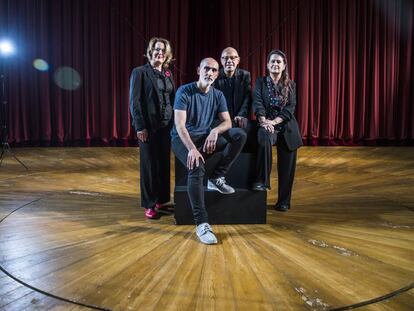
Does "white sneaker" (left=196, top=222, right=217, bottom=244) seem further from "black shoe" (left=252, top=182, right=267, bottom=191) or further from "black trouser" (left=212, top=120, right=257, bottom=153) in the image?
"black trouser" (left=212, top=120, right=257, bottom=153)

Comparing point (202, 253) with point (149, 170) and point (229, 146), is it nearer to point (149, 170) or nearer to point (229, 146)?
point (229, 146)

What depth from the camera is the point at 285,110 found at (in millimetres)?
3631

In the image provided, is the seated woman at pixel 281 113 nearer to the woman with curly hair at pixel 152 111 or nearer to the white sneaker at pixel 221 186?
the white sneaker at pixel 221 186

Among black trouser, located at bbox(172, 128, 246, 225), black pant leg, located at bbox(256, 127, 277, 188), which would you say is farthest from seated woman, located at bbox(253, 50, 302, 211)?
black trouser, located at bbox(172, 128, 246, 225)

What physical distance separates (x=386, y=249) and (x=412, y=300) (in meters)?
0.65

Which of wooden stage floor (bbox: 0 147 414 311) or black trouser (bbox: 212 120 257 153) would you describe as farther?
black trouser (bbox: 212 120 257 153)

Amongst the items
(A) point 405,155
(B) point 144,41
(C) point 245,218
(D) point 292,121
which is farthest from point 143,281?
(B) point 144,41

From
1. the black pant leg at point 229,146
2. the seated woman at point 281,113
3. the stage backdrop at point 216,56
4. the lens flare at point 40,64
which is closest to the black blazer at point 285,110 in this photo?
the seated woman at point 281,113

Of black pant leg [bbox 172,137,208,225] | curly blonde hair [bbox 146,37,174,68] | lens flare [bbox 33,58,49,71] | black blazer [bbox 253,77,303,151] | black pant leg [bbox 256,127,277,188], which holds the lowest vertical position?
black pant leg [bbox 172,137,208,225]

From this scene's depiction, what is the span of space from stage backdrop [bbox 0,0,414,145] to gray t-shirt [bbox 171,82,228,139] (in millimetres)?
3991

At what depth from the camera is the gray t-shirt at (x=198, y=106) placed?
3195mm

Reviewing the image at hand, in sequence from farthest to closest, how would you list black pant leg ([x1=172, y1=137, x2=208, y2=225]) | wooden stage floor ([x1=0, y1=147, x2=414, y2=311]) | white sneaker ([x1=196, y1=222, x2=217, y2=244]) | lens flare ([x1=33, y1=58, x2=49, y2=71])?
lens flare ([x1=33, y1=58, x2=49, y2=71]), black pant leg ([x1=172, y1=137, x2=208, y2=225]), white sneaker ([x1=196, y1=222, x2=217, y2=244]), wooden stage floor ([x1=0, y1=147, x2=414, y2=311])

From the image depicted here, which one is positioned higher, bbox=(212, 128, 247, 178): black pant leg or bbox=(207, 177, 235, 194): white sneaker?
bbox=(212, 128, 247, 178): black pant leg

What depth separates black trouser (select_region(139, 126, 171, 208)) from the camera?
346 cm
